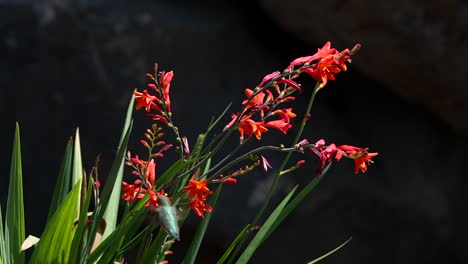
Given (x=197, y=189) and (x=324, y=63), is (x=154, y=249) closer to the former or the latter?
(x=197, y=189)

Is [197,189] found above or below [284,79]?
below

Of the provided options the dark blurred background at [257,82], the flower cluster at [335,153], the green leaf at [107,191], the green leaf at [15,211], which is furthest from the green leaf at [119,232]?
the dark blurred background at [257,82]

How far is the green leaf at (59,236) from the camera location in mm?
1521

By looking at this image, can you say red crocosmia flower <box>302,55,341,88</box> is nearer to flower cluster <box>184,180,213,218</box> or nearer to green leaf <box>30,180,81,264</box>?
flower cluster <box>184,180,213,218</box>

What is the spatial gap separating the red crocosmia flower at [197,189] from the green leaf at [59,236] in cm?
23

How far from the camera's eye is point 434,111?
3412 millimetres

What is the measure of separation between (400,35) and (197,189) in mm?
1871

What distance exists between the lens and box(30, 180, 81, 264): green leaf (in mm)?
1521

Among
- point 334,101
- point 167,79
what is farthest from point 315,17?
point 167,79

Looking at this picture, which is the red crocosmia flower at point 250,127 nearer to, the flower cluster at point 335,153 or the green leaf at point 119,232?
the flower cluster at point 335,153

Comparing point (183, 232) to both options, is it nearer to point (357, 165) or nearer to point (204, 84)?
point (204, 84)

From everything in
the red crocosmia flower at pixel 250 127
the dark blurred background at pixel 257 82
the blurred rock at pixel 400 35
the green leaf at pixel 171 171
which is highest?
the blurred rock at pixel 400 35

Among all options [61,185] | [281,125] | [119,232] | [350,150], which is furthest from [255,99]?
[61,185]

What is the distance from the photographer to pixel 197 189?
136 cm
